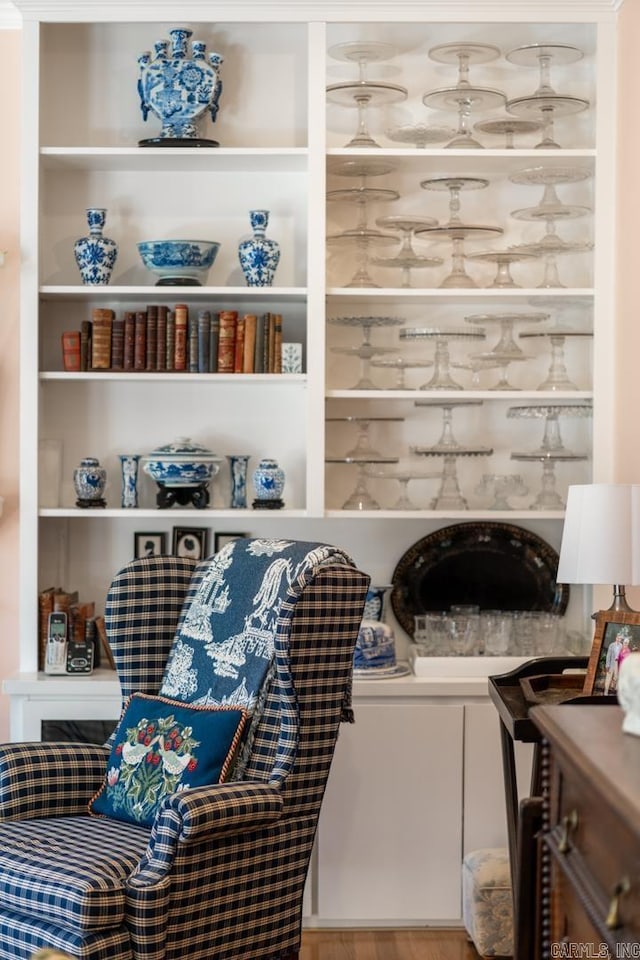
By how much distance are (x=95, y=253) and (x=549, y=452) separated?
153 cm

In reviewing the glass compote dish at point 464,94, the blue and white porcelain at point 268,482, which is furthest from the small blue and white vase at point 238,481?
the glass compote dish at point 464,94

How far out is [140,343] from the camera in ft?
11.8

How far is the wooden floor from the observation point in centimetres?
319

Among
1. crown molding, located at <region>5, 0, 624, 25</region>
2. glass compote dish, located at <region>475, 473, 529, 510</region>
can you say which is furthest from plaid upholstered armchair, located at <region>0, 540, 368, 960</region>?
crown molding, located at <region>5, 0, 624, 25</region>

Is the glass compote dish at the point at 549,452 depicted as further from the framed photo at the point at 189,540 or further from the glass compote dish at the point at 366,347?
the framed photo at the point at 189,540

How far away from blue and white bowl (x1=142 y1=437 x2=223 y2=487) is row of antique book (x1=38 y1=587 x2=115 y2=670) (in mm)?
468

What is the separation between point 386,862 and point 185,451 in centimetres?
136

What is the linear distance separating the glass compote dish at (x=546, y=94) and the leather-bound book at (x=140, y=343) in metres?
1.32

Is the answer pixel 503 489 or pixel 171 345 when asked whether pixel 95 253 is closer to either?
pixel 171 345

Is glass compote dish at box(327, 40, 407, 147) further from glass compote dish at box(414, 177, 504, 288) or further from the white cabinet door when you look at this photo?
the white cabinet door

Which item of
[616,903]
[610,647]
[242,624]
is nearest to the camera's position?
[616,903]

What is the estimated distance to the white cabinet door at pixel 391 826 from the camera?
3.36 m

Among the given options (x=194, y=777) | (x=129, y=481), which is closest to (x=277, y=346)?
(x=129, y=481)

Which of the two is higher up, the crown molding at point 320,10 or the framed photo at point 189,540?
the crown molding at point 320,10
